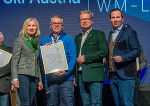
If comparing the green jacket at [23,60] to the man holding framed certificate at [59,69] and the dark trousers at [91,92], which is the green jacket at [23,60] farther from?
the dark trousers at [91,92]

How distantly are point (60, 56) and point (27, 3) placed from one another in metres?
2.11

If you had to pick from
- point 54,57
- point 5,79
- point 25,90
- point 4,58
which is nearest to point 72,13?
point 54,57

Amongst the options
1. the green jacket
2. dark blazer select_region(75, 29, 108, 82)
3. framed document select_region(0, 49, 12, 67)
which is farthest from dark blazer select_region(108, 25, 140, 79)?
framed document select_region(0, 49, 12, 67)

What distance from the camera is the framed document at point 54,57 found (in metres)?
2.84

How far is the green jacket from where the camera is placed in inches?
107

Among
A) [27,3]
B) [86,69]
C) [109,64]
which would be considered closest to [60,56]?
[86,69]

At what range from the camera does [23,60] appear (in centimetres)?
Result: 274

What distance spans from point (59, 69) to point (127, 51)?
909mm

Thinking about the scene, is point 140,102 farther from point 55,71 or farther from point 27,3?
point 27,3

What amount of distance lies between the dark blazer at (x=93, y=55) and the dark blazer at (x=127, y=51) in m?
0.19

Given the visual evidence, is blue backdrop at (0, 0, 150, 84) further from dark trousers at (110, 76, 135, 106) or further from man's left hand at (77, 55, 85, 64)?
dark trousers at (110, 76, 135, 106)

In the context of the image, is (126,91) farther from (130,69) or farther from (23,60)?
(23,60)

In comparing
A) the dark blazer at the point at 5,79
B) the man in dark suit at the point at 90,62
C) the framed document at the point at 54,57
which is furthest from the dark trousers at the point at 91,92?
the dark blazer at the point at 5,79

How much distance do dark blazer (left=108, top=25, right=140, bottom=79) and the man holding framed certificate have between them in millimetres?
595
